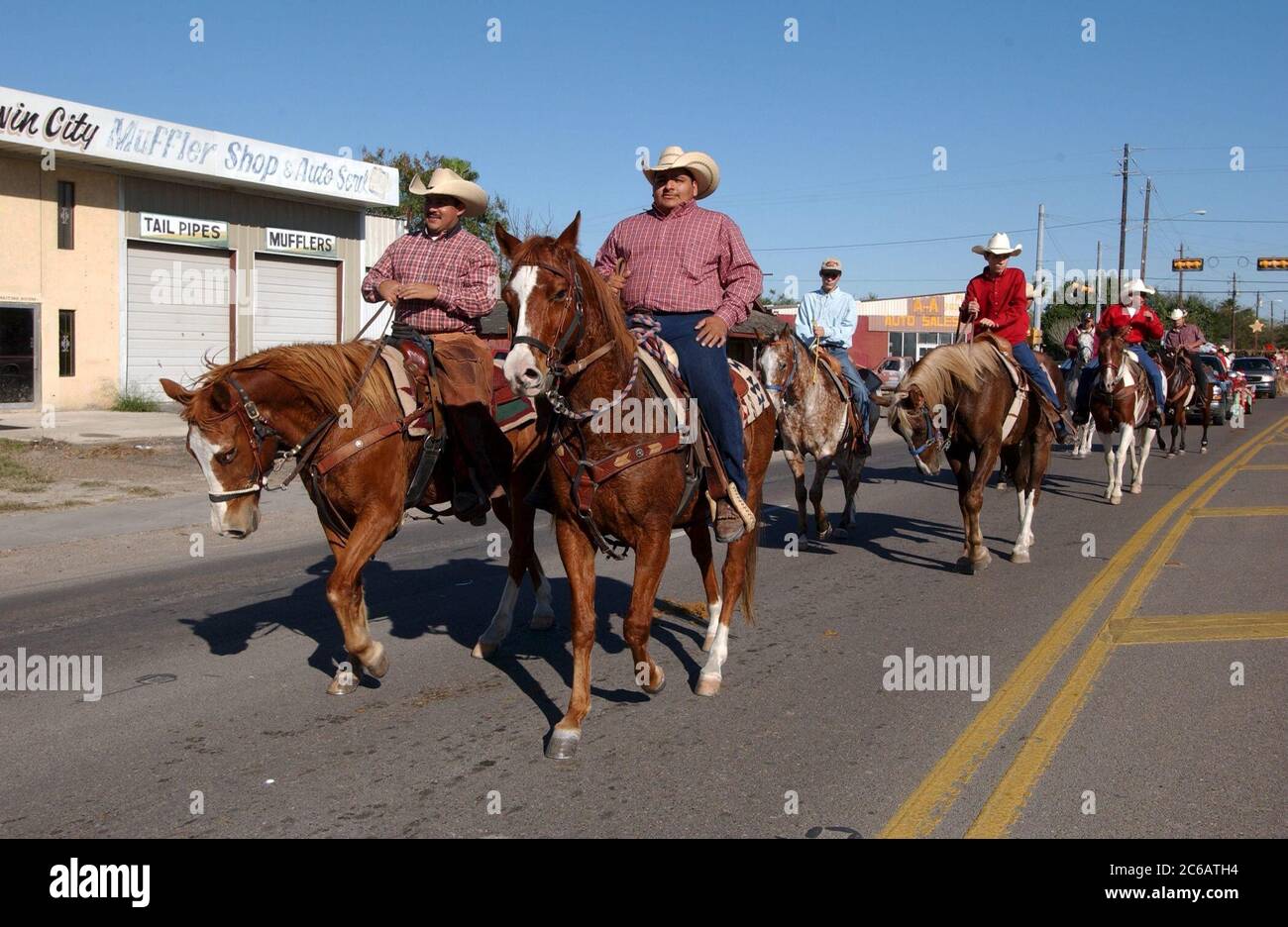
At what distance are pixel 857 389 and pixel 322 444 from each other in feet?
24.2

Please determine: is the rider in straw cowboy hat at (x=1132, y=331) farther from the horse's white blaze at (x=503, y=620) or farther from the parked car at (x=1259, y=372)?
the parked car at (x=1259, y=372)

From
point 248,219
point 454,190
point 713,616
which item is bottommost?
point 713,616

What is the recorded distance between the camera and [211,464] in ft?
17.9

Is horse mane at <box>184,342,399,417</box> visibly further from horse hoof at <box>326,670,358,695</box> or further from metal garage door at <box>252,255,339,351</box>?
metal garage door at <box>252,255,339,351</box>

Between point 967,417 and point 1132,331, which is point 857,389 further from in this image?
point 1132,331

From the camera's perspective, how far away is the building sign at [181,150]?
23.0 meters

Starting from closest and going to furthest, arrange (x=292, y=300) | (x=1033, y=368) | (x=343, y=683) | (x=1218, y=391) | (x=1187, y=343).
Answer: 1. (x=343, y=683)
2. (x=1033, y=368)
3. (x=1187, y=343)
4. (x=1218, y=391)
5. (x=292, y=300)

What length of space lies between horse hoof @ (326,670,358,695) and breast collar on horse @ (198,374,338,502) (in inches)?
45.5

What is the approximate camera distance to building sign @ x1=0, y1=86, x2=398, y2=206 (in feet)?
75.3

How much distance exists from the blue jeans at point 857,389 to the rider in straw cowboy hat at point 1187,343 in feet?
35.0

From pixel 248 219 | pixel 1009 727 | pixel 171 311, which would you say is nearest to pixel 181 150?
pixel 248 219
